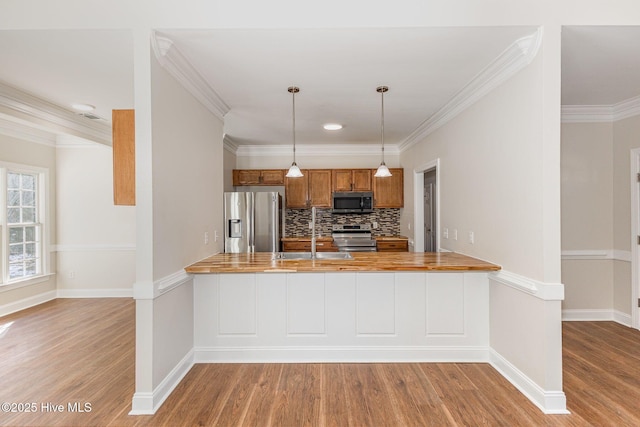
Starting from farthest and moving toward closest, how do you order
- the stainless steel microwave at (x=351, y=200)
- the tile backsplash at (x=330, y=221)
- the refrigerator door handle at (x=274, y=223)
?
the tile backsplash at (x=330, y=221) < the stainless steel microwave at (x=351, y=200) < the refrigerator door handle at (x=274, y=223)

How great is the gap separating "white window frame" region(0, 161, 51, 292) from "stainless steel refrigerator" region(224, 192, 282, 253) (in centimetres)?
269

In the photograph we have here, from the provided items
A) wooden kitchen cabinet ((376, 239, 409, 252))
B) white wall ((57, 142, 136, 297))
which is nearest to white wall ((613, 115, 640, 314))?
wooden kitchen cabinet ((376, 239, 409, 252))

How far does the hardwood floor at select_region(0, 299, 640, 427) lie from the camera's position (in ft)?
7.26

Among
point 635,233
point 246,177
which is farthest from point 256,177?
point 635,233

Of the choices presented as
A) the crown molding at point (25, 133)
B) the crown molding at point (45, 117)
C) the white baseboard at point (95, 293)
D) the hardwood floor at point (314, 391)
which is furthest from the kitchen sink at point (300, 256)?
the crown molding at point (25, 133)

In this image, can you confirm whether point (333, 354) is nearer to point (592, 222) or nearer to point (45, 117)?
point (592, 222)

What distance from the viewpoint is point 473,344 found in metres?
3.06

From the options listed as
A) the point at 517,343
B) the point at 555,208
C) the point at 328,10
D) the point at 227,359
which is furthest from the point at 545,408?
the point at 328,10

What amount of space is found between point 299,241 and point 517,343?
357 cm

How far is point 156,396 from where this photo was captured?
2.34 m

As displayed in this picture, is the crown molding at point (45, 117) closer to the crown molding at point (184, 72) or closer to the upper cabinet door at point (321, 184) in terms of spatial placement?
the crown molding at point (184, 72)

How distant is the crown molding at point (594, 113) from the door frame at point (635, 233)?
437 mm

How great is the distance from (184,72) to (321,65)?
1065 mm

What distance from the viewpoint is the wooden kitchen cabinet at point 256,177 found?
19.1 feet
